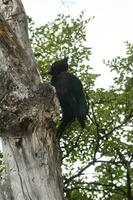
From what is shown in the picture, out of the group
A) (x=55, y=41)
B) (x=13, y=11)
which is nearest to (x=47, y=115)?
(x=13, y=11)

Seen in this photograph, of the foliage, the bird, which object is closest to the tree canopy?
the foliage

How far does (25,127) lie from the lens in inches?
165

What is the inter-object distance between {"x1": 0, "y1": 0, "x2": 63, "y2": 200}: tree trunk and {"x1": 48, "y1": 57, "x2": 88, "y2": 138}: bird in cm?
110

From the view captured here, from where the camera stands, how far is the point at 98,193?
48.8 feet

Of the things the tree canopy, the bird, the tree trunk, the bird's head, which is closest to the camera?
the tree trunk

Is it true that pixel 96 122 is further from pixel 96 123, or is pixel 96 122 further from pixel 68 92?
pixel 68 92

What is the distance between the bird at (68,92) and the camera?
5.70m

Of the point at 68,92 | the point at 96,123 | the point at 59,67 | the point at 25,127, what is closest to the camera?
the point at 25,127

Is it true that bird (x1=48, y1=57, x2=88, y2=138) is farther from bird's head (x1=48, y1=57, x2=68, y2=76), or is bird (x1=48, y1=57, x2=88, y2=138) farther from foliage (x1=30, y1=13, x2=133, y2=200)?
foliage (x1=30, y1=13, x2=133, y2=200)

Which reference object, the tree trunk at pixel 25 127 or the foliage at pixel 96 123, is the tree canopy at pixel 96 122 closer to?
the foliage at pixel 96 123

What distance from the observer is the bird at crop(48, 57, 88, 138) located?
570 cm

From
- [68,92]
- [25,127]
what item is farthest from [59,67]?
[25,127]

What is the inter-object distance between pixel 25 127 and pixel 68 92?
155cm

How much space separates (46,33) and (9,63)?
33.9 ft
